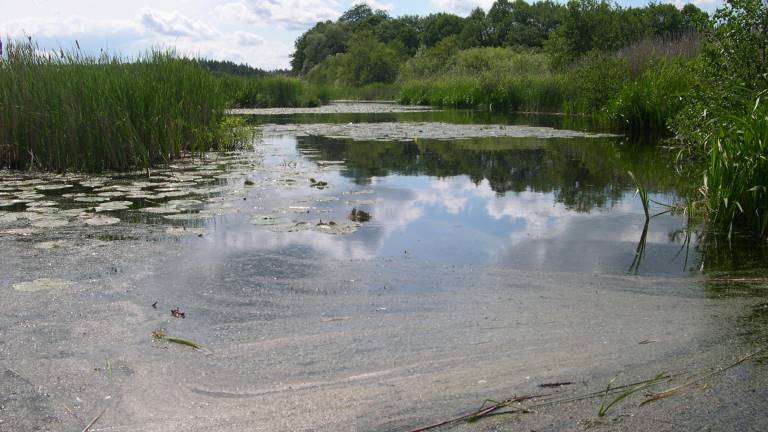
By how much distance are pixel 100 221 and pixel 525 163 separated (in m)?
5.07

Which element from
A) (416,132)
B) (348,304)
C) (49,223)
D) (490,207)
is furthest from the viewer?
(416,132)

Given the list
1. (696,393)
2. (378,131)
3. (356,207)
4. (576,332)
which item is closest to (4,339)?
(576,332)

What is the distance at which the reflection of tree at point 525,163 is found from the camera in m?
6.23

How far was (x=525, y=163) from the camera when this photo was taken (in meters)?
8.01

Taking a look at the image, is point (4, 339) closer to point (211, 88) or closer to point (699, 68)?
point (699, 68)

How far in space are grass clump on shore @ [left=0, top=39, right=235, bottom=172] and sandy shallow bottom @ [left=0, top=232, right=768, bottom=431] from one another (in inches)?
139

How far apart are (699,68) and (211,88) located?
636 centimetres

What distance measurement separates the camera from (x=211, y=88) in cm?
930

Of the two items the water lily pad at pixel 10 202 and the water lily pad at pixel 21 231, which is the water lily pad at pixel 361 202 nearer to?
the water lily pad at pixel 21 231

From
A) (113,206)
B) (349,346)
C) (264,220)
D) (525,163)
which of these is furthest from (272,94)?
(349,346)

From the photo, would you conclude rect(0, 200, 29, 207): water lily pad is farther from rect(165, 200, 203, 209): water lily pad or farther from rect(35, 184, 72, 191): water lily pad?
rect(165, 200, 203, 209): water lily pad

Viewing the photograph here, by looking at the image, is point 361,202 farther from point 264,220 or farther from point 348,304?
point 348,304

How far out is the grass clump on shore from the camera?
684 cm

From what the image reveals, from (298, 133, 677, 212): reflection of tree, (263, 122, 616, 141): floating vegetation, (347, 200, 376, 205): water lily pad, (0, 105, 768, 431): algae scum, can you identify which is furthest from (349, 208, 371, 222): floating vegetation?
(263, 122, 616, 141): floating vegetation
